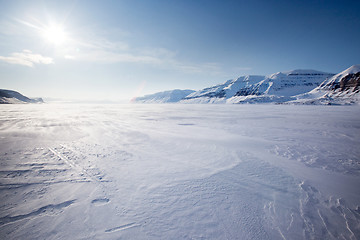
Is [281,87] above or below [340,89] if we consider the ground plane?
above

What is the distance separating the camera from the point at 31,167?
16.5ft

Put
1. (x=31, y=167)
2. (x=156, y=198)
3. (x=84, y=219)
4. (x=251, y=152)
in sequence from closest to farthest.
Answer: (x=84, y=219) → (x=156, y=198) → (x=31, y=167) → (x=251, y=152)

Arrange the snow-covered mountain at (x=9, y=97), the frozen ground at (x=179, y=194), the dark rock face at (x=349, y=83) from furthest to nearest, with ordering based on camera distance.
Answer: the snow-covered mountain at (x=9, y=97) < the dark rock face at (x=349, y=83) < the frozen ground at (x=179, y=194)

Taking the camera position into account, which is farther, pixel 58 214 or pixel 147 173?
pixel 147 173

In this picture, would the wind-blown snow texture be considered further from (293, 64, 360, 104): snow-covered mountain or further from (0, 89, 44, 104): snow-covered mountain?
(0, 89, 44, 104): snow-covered mountain

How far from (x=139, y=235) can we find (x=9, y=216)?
2.74 meters

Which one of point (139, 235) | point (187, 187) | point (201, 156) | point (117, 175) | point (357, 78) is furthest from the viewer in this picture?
point (357, 78)

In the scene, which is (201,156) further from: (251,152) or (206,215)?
(206,215)

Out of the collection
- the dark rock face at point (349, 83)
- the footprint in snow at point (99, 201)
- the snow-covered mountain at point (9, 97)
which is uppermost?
the dark rock face at point (349, 83)

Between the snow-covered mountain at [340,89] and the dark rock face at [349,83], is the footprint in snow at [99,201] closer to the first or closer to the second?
the snow-covered mountain at [340,89]

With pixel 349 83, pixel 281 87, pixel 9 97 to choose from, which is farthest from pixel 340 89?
pixel 9 97

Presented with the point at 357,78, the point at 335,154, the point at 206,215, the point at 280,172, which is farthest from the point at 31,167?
the point at 357,78

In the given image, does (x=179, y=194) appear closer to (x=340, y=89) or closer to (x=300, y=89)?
(x=340, y=89)

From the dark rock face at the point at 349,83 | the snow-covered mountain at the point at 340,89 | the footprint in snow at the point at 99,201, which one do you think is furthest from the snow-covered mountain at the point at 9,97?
the dark rock face at the point at 349,83
